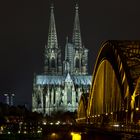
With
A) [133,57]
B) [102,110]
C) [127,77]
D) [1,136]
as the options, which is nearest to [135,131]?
[127,77]

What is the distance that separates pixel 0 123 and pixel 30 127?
31.0 ft

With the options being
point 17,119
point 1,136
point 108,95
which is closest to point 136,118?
point 108,95

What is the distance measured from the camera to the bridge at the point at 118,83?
61.7 metres

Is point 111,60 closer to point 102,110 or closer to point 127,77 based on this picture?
point 127,77

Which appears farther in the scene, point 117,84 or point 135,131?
point 117,84

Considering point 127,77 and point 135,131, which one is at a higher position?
point 127,77

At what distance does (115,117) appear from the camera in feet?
239

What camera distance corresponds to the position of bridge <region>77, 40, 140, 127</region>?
61719 millimetres

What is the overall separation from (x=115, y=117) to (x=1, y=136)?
5356 cm

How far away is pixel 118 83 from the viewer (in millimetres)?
70625

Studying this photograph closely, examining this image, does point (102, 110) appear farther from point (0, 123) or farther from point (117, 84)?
point (0, 123)

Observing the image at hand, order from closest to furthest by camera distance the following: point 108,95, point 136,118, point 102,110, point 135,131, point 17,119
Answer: point 135,131 < point 136,118 < point 108,95 < point 102,110 < point 17,119

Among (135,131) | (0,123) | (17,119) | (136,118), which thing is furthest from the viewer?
(17,119)

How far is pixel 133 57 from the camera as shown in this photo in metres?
70.9
